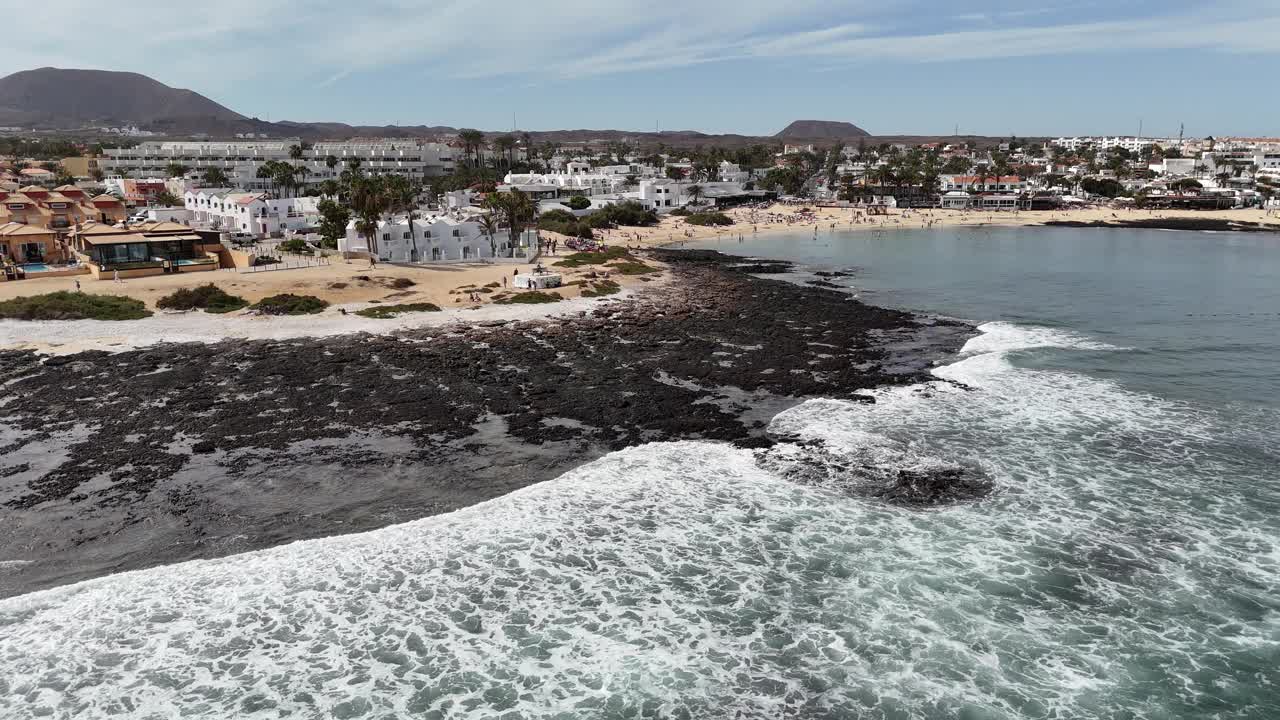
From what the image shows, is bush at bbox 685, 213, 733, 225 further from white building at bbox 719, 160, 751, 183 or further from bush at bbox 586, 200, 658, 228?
white building at bbox 719, 160, 751, 183

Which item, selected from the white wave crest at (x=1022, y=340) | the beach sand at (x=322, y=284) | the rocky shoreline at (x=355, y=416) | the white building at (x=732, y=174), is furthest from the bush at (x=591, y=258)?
the white building at (x=732, y=174)

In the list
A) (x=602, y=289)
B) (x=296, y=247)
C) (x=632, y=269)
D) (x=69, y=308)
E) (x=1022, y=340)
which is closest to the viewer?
(x=1022, y=340)

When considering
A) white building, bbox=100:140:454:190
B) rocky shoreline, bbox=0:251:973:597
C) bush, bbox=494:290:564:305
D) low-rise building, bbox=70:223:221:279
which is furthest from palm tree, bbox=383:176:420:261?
white building, bbox=100:140:454:190

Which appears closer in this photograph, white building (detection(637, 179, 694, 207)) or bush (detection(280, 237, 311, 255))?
bush (detection(280, 237, 311, 255))

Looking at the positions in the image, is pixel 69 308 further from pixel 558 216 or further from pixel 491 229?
pixel 558 216

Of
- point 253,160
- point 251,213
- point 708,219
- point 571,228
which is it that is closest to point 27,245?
point 251,213

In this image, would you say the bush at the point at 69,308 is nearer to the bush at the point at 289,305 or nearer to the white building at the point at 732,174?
the bush at the point at 289,305

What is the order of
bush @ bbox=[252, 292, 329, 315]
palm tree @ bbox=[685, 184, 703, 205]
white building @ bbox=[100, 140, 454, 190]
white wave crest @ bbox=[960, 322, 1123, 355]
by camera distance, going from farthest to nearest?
palm tree @ bbox=[685, 184, 703, 205] → white building @ bbox=[100, 140, 454, 190] → bush @ bbox=[252, 292, 329, 315] → white wave crest @ bbox=[960, 322, 1123, 355]
